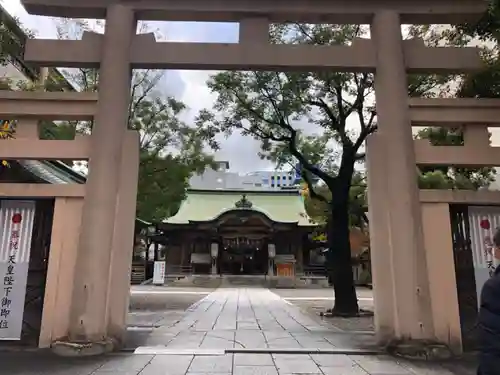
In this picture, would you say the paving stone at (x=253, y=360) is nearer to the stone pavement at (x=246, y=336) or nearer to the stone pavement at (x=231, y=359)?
the stone pavement at (x=231, y=359)

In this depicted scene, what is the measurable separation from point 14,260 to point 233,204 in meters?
30.4

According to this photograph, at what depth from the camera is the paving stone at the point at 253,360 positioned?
449cm

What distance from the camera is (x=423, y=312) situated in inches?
197

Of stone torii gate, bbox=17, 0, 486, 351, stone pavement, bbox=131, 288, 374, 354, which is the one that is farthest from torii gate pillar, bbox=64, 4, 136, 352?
stone pavement, bbox=131, 288, 374, 354

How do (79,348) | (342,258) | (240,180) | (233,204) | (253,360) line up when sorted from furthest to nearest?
1. (240,180)
2. (233,204)
3. (342,258)
4. (79,348)
5. (253,360)

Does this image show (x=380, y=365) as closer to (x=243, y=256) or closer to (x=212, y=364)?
(x=212, y=364)

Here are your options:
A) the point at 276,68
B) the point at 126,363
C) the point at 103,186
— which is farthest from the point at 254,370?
the point at 276,68

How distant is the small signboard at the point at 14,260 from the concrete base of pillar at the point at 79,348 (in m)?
0.72

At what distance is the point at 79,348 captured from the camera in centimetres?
479

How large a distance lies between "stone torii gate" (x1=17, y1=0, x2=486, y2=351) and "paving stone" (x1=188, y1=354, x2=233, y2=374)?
3.98ft

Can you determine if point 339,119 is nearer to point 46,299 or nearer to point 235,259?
point 46,299

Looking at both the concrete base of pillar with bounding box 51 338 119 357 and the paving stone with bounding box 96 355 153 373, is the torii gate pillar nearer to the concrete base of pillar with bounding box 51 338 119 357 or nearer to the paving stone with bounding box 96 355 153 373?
the concrete base of pillar with bounding box 51 338 119 357

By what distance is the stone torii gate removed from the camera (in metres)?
5.08

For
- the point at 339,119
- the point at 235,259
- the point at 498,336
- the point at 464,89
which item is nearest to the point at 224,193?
the point at 235,259
